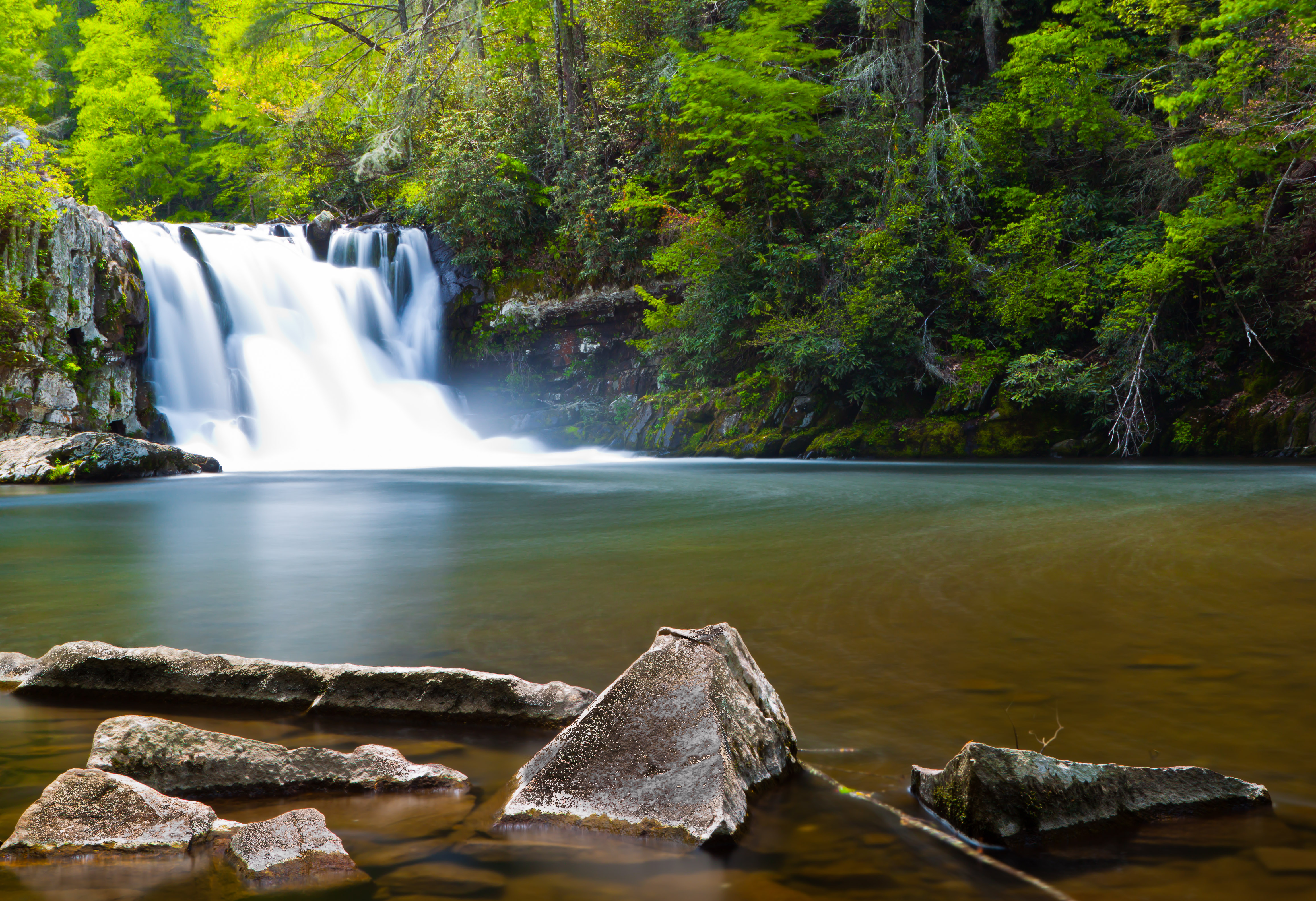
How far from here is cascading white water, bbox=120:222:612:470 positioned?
1997cm

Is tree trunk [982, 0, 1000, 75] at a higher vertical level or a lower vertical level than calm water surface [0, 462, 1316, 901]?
higher

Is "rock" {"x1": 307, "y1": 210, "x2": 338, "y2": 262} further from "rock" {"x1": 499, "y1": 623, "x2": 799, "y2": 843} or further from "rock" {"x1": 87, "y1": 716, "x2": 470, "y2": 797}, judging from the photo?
"rock" {"x1": 499, "y1": 623, "x2": 799, "y2": 843}

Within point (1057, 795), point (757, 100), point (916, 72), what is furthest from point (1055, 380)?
point (1057, 795)

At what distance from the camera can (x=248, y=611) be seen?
501 cm

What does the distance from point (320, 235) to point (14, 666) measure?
77.9 ft

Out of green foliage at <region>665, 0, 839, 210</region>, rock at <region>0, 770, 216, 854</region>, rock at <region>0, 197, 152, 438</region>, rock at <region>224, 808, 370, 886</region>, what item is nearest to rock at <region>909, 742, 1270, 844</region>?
rock at <region>224, 808, 370, 886</region>

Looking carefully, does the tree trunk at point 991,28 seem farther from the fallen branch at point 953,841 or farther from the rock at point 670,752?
the fallen branch at point 953,841

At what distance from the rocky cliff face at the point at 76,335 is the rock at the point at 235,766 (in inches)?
701

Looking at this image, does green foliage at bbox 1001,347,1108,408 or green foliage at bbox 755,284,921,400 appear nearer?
green foliage at bbox 1001,347,1108,408

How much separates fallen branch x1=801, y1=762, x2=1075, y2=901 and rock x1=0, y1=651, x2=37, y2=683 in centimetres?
318

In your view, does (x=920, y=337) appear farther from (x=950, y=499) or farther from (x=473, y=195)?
(x=473, y=195)

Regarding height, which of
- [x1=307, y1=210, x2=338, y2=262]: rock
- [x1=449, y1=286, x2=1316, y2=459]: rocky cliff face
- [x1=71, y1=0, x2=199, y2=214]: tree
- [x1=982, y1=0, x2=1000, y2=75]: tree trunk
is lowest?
[x1=449, y1=286, x2=1316, y2=459]: rocky cliff face

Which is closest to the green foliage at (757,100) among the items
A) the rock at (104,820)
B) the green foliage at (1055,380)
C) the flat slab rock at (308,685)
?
the green foliage at (1055,380)

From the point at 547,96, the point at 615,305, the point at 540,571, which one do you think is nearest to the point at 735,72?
the point at 615,305
